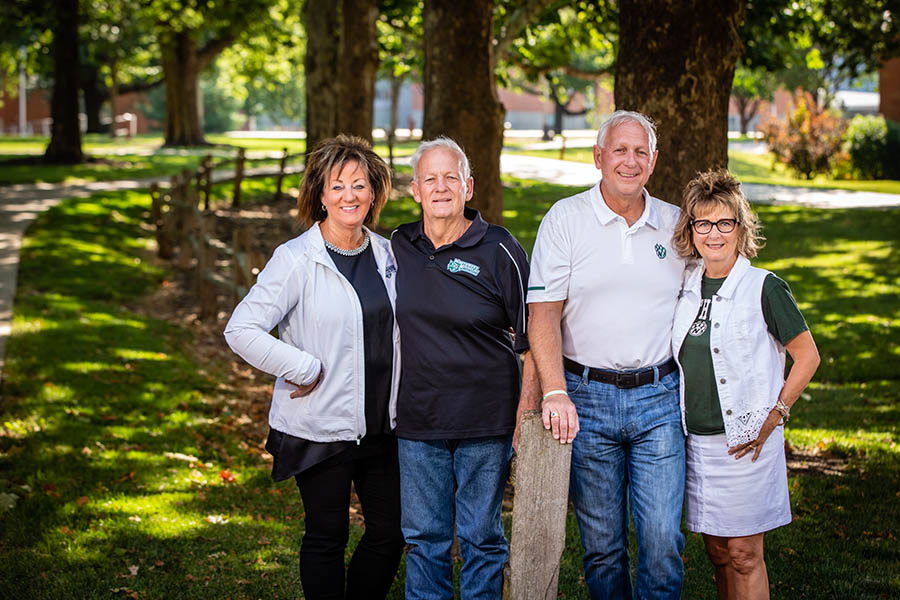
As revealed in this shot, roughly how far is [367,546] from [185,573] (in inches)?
61.4

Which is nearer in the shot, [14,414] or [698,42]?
[698,42]

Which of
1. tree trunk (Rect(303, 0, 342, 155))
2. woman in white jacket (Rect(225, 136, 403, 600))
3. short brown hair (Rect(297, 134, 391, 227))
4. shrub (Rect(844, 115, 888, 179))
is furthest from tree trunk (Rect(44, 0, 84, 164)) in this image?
woman in white jacket (Rect(225, 136, 403, 600))

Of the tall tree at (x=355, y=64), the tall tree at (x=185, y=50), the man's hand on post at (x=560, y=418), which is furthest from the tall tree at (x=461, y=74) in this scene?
the tall tree at (x=185, y=50)

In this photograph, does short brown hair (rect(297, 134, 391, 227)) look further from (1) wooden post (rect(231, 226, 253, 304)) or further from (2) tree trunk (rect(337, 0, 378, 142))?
(2) tree trunk (rect(337, 0, 378, 142))

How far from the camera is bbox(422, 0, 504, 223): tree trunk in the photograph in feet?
28.7

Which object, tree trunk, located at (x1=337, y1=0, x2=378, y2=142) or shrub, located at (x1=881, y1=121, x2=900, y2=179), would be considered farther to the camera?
shrub, located at (x1=881, y1=121, x2=900, y2=179)

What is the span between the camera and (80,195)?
64.3ft

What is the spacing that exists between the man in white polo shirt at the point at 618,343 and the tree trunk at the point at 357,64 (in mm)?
10464

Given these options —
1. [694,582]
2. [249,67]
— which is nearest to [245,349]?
[694,582]

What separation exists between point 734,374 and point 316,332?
5.05ft

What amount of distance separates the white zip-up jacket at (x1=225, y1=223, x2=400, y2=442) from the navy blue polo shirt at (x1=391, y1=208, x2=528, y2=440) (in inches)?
5.7

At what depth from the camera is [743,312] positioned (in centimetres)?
341

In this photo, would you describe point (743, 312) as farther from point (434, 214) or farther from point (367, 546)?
point (367, 546)

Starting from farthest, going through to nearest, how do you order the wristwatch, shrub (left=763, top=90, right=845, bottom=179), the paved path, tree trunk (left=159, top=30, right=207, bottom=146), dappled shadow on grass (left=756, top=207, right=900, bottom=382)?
tree trunk (left=159, top=30, right=207, bottom=146) < shrub (left=763, top=90, right=845, bottom=179) < the paved path < dappled shadow on grass (left=756, top=207, right=900, bottom=382) < the wristwatch
